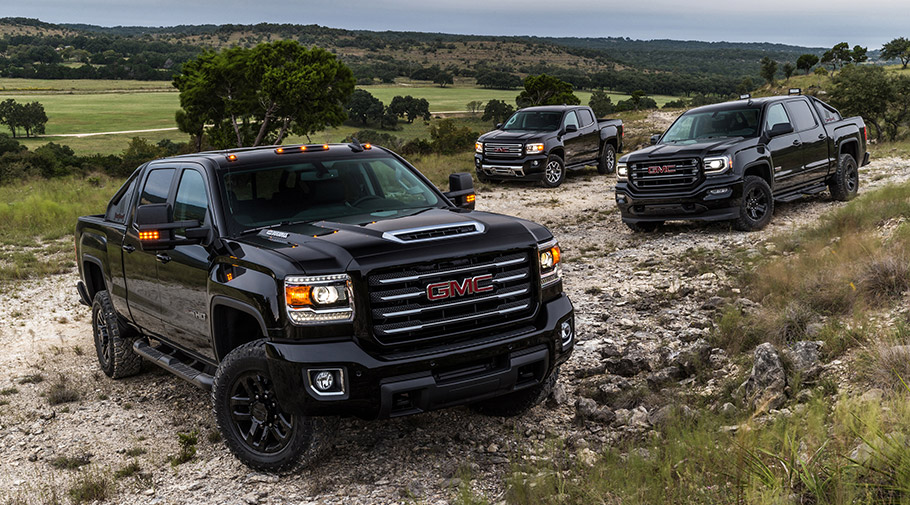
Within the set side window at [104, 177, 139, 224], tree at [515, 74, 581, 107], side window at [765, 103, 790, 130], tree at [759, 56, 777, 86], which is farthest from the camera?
tree at [759, 56, 777, 86]

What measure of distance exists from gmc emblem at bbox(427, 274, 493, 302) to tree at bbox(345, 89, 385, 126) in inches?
2893

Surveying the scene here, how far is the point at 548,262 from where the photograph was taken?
16.4 ft

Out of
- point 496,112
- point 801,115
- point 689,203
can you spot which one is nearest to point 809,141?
point 801,115

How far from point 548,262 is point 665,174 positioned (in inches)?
304

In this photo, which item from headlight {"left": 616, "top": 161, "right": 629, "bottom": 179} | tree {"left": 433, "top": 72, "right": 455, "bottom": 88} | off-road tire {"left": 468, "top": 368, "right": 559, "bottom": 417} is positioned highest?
tree {"left": 433, "top": 72, "right": 455, "bottom": 88}

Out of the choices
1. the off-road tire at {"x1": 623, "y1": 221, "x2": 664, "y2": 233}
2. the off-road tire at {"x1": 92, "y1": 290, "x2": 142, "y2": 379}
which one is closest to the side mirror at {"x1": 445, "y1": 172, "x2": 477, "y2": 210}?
the off-road tire at {"x1": 92, "y1": 290, "x2": 142, "y2": 379}

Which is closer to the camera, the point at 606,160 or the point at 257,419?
the point at 257,419

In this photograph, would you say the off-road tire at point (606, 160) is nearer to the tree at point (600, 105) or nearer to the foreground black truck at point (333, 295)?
the foreground black truck at point (333, 295)

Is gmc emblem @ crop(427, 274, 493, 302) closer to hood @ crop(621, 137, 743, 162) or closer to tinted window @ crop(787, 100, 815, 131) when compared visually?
hood @ crop(621, 137, 743, 162)

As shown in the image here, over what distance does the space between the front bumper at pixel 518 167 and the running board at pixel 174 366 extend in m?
14.5

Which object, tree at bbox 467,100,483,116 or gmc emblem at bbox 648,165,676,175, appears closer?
gmc emblem at bbox 648,165,676,175

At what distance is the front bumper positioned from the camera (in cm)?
1995

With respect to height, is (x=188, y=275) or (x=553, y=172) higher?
(x=188, y=275)

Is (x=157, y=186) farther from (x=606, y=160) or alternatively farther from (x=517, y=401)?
(x=606, y=160)
